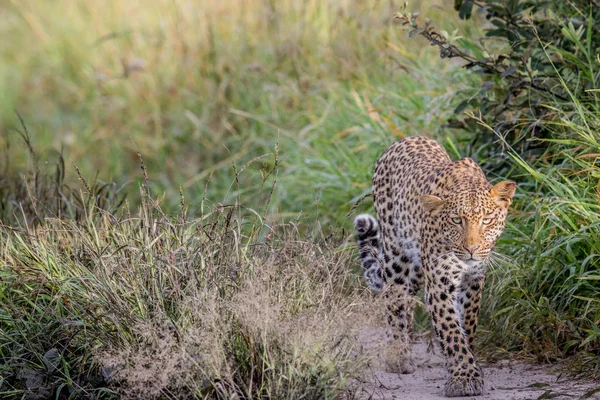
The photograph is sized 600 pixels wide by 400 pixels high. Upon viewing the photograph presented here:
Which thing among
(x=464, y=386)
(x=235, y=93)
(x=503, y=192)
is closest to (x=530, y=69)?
(x=503, y=192)

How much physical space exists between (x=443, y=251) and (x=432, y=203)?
0.26 m

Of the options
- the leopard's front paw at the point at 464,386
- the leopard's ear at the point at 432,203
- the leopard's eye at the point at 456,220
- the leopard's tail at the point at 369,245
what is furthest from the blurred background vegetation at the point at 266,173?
the leopard's front paw at the point at 464,386

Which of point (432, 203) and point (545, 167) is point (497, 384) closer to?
point (432, 203)

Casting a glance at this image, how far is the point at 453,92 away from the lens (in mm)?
7402

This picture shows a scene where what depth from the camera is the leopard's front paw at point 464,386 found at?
4.96 meters

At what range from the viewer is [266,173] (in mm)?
7445

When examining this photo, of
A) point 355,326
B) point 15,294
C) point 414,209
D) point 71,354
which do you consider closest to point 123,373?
point 71,354

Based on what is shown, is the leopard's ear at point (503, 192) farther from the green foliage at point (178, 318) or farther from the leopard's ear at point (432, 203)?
the green foliage at point (178, 318)

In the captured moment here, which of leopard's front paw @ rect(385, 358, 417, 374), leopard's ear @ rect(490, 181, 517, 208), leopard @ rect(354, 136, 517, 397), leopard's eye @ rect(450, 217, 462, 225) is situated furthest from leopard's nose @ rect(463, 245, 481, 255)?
leopard's front paw @ rect(385, 358, 417, 374)

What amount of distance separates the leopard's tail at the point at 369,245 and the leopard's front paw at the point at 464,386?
1086 mm

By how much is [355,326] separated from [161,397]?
3.02ft

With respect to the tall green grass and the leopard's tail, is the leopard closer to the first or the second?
the leopard's tail

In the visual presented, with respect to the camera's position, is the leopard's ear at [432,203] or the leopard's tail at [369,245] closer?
the leopard's ear at [432,203]

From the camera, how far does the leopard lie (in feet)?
16.6
